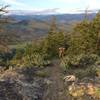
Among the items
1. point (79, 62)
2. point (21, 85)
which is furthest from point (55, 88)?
point (79, 62)

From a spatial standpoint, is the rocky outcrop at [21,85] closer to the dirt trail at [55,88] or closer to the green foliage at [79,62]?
the dirt trail at [55,88]

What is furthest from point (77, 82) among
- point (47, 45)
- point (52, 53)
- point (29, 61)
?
point (47, 45)

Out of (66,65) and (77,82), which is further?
(66,65)

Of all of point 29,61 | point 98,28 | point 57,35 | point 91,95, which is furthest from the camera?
point 57,35

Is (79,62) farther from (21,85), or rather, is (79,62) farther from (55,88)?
(21,85)

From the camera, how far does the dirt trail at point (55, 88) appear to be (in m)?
22.6

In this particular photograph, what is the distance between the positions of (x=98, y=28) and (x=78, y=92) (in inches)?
735

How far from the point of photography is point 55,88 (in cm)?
2395

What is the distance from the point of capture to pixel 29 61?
3231 cm

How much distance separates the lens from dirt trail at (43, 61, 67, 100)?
74.1 ft

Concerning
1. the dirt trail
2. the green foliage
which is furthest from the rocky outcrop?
the green foliage

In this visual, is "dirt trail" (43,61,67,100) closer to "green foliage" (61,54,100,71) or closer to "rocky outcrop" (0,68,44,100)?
"rocky outcrop" (0,68,44,100)

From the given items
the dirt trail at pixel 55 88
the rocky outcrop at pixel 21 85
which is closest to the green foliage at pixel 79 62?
the dirt trail at pixel 55 88

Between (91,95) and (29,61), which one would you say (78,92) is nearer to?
(91,95)
